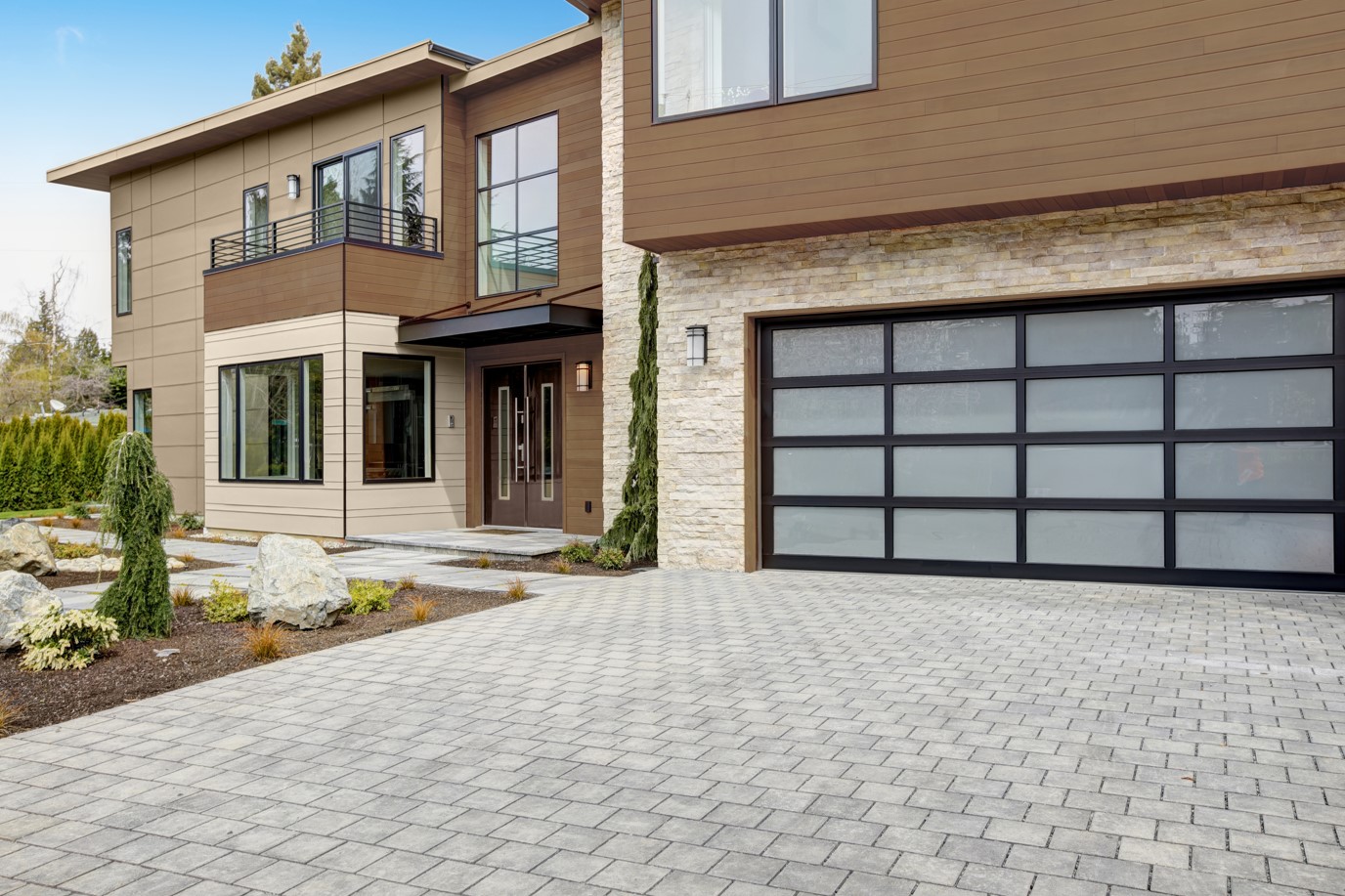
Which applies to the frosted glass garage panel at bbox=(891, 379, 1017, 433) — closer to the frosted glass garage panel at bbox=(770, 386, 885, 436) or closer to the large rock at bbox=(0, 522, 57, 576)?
the frosted glass garage panel at bbox=(770, 386, 885, 436)

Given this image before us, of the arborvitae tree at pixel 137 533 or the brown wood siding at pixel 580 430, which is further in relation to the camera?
the brown wood siding at pixel 580 430

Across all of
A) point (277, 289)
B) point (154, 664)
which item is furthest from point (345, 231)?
point (154, 664)

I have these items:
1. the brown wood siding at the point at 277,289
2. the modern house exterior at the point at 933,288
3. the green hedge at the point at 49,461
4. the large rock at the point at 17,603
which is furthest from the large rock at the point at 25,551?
the green hedge at the point at 49,461

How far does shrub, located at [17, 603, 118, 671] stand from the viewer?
6031mm

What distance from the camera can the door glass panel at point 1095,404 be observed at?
350 inches

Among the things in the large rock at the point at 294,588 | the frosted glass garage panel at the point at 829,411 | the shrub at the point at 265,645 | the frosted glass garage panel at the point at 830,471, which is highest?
the frosted glass garage panel at the point at 829,411

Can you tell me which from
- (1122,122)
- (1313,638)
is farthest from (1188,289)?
(1313,638)

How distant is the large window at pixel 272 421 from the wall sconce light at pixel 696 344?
6.36m

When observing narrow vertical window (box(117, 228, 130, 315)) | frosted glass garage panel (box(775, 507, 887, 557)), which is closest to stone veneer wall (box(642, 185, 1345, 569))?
frosted glass garage panel (box(775, 507, 887, 557))

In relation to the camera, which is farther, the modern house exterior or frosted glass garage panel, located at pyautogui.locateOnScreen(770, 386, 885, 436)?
frosted glass garage panel, located at pyautogui.locateOnScreen(770, 386, 885, 436)

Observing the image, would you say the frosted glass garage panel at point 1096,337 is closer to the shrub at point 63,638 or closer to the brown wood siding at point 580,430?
the brown wood siding at point 580,430

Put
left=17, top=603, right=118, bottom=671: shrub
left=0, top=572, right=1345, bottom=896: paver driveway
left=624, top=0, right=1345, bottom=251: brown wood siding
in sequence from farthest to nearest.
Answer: left=624, top=0, right=1345, bottom=251: brown wood siding
left=17, top=603, right=118, bottom=671: shrub
left=0, top=572, right=1345, bottom=896: paver driveway

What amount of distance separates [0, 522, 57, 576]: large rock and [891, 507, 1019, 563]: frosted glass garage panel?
27.9 feet

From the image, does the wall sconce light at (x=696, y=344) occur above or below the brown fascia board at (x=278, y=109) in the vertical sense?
below
